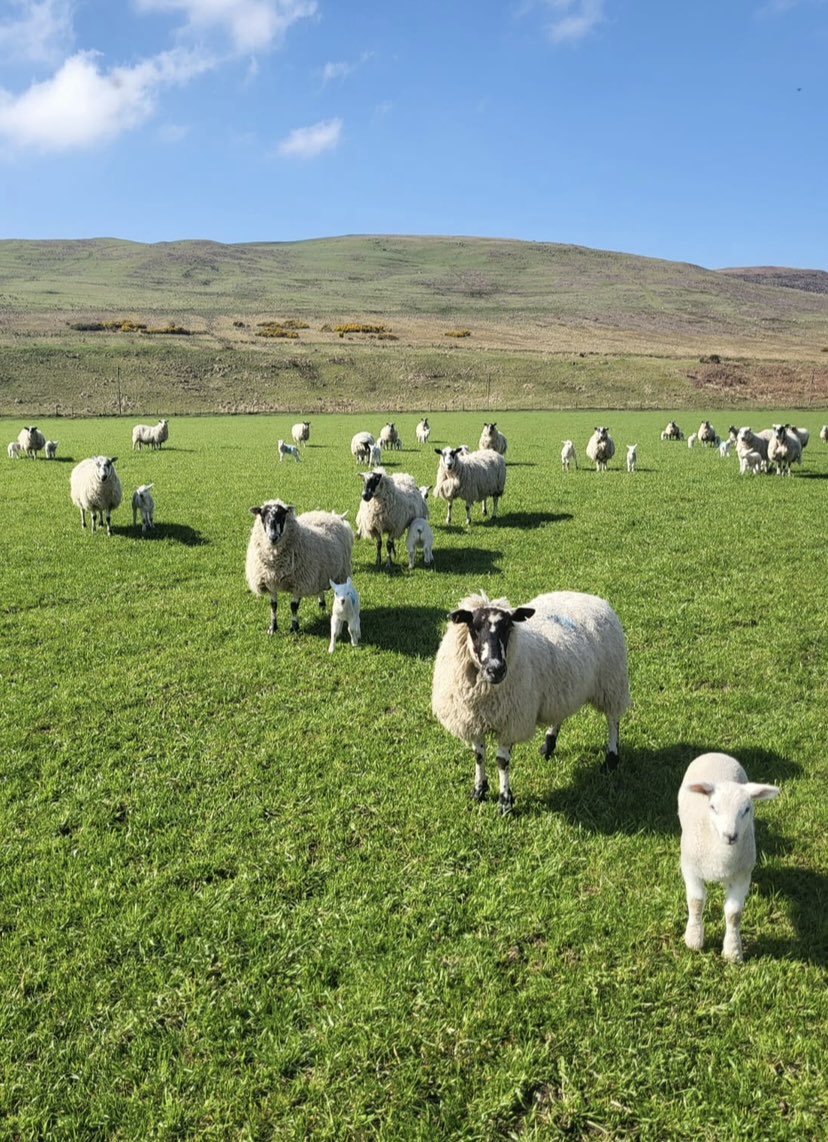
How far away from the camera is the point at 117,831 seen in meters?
5.82

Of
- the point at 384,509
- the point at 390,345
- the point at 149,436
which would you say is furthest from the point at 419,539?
the point at 390,345

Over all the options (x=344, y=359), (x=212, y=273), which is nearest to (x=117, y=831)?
(x=344, y=359)

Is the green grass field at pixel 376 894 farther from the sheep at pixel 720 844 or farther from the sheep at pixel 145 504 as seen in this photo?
the sheep at pixel 145 504

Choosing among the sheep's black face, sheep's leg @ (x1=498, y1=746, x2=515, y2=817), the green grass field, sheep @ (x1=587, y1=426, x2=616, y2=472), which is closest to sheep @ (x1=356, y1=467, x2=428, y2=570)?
the green grass field

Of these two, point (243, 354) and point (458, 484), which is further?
point (243, 354)

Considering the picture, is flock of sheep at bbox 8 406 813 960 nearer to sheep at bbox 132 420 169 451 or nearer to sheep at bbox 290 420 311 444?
sheep at bbox 290 420 311 444

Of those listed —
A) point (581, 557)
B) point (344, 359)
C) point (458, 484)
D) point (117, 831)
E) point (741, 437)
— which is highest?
point (344, 359)

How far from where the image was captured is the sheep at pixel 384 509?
44.3ft

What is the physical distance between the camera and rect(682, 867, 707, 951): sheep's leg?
178 inches

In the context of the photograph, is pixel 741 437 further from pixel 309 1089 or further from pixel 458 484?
pixel 309 1089

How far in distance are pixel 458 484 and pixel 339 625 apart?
27.2ft

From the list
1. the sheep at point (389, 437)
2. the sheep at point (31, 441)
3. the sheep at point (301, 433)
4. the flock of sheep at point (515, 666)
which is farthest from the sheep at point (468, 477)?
the sheep at point (31, 441)

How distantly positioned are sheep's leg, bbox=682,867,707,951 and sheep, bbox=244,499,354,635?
7.08 m

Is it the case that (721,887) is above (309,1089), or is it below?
above
